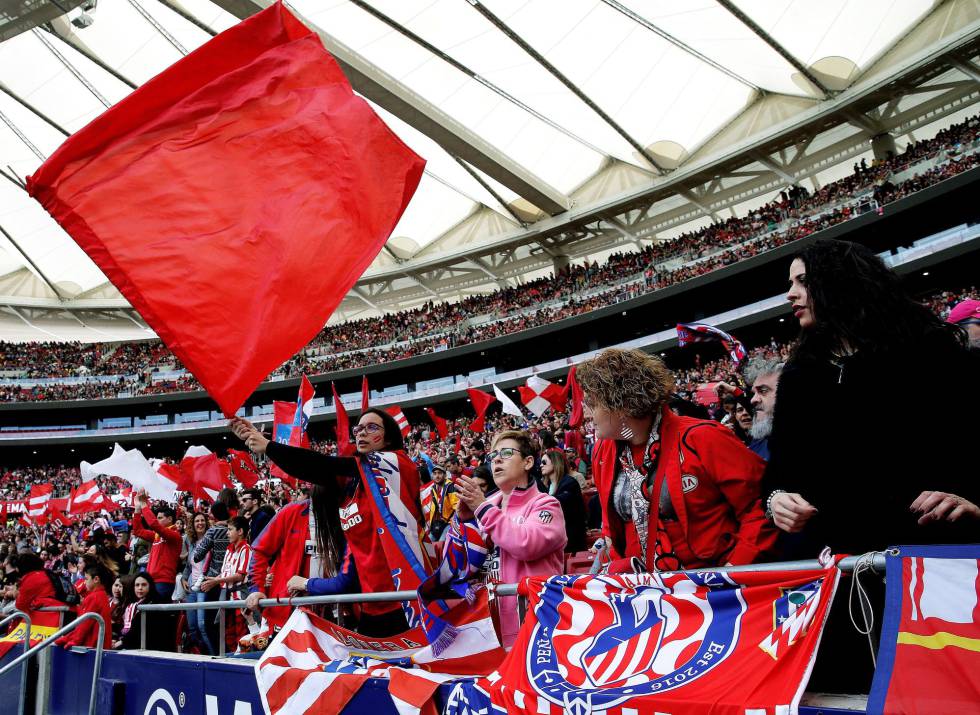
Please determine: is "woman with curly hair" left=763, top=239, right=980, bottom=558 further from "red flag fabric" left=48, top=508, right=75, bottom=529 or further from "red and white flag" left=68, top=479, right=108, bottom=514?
"red flag fabric" left=48, top=508, right=75, bottom=529

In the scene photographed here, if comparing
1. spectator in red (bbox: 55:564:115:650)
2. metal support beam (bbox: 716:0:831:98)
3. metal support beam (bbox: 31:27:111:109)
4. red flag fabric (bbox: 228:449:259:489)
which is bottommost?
spectator in red (bbox: 55:564:115:650)

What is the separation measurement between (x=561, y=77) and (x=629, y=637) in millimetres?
26509

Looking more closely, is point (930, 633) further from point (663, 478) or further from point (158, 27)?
point (158, 27)

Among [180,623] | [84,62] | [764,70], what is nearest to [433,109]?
[764,70]

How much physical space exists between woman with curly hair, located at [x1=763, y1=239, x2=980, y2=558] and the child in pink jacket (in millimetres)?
1227

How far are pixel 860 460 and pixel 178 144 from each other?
3.75 metres

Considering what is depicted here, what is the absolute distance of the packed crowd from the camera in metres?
27.2

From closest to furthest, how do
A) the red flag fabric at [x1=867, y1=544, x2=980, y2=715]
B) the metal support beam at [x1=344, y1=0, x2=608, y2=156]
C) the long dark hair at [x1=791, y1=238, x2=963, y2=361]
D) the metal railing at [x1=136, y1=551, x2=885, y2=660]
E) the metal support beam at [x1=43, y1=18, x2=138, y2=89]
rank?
the red flag fabric at [x1=867, y1=544, x2=980, y2=715], the metal railing at [x1=136, y1=551, x2=885, y2=660], the long dark hair at [x1=791, y1=238, x2=963, y2=361], the metal support beam at [x1=344, y1=0, x2=608, y2=156], the metal support beam at [x1=43, y1=18, x2=138, y2=89]

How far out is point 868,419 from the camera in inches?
93.8

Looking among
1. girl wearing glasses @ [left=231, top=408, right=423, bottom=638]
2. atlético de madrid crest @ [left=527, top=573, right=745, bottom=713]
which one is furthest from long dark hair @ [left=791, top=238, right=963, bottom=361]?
girl wearing glasses @ [left=231, top=408, right=423, bottom=638]

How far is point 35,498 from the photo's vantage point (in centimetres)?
1895

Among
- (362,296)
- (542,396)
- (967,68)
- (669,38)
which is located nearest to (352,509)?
(542,396)

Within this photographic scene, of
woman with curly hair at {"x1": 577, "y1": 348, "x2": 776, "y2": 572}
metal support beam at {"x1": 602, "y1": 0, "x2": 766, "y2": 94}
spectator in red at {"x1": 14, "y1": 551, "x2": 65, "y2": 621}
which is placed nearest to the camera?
woman with curly hair at {"x1": 577, "y1": 348, "x2": 776, "y2": 572}

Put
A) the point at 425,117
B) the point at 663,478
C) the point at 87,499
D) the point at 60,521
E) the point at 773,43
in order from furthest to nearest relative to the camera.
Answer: the point at 425,117 < the point at 773,43 < the point at 60,521 < the point at 87,499 < the point at 663,478
